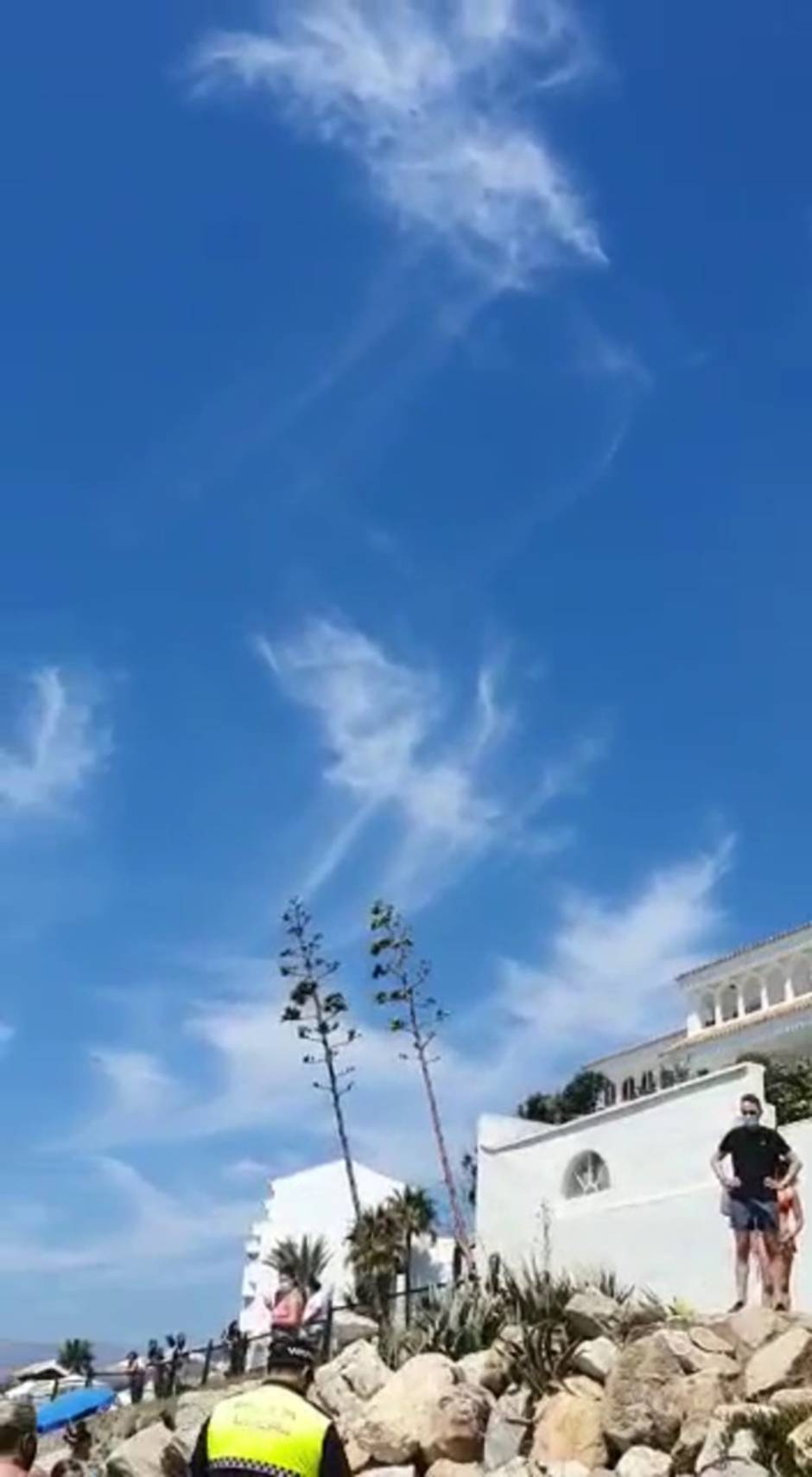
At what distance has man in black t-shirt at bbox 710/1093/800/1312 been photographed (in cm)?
1457

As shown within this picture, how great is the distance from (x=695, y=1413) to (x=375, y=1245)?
2803cm

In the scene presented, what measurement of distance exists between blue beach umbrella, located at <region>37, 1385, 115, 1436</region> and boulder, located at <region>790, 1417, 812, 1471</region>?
1625cm

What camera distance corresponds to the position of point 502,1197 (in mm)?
21359

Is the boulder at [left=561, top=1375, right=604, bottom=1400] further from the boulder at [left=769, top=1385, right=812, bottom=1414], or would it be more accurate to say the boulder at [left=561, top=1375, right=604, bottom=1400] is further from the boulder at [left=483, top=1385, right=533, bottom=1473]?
the boulder at [left=769, top=1385, right=812, bottom=1414]

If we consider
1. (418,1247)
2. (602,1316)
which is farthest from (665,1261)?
(418,1247)

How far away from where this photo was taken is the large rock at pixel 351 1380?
15.3 m

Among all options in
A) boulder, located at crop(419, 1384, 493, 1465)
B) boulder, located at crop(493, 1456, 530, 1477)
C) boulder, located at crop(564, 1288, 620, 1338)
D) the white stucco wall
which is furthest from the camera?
the white stucco wall

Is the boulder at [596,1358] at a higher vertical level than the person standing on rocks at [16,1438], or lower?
higher

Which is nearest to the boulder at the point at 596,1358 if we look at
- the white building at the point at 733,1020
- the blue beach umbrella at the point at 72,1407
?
the blue beach umbrella at the point at 72,1407

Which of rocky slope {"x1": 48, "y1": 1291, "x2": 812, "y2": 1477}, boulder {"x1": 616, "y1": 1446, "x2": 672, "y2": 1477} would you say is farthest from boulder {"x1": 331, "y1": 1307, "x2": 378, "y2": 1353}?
boulder {"x1": 616, "y1": 1446, "x2": 672, "y2": 1477}

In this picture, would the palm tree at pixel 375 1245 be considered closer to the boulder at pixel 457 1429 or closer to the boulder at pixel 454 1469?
the boulder at pixel 457 1429

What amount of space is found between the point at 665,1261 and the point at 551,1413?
5.31 metres

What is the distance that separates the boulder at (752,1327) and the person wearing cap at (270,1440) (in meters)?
9.40

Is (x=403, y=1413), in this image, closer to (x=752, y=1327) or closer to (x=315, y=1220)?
(x=752, y=1327)
